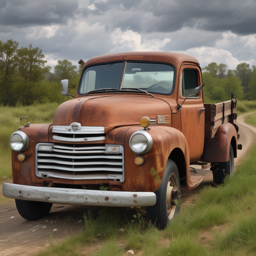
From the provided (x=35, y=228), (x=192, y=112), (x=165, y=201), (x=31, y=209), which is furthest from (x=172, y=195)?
(x=31, y=209)

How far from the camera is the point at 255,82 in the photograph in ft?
223

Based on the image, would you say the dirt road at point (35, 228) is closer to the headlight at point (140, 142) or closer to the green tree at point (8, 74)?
the headlight at point (140, 142)

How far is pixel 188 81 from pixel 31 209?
9.87ft

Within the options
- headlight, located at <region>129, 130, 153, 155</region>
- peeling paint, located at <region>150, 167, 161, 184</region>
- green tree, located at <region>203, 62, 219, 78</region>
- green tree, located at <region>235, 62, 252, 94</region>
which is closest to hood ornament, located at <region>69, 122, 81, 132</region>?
headlight, located at <region>129, 130, 153, 155</region>

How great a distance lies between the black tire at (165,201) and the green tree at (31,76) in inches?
1128

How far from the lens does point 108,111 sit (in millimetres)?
4016

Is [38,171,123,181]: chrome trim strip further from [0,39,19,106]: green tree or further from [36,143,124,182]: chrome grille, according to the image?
[0,39,19,106]: green tree

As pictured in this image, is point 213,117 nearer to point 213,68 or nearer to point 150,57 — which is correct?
point 150,57

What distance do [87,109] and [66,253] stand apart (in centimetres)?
157

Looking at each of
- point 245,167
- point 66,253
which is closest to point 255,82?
point 245,167

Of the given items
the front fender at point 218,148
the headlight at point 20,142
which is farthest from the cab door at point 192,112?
the headlight at point 20,142

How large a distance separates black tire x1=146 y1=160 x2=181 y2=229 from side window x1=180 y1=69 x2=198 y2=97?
5.08 feet

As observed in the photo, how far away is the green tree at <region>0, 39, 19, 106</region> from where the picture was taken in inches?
1157

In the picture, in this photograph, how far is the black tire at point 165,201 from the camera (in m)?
3.79
